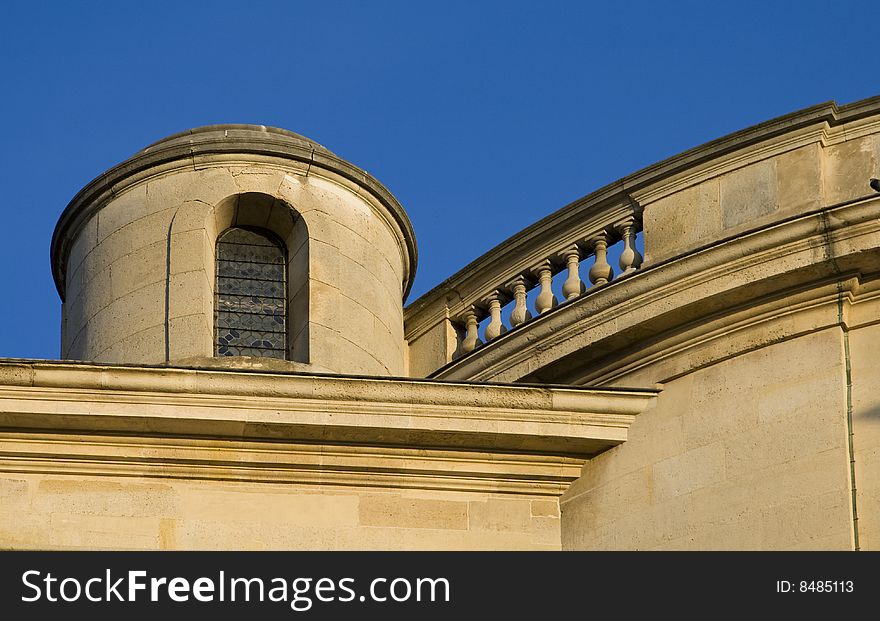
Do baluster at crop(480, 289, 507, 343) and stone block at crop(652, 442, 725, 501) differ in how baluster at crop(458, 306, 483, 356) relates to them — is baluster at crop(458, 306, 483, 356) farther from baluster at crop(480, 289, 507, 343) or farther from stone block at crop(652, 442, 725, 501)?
stone block at crop(652, 442, 725, 501)

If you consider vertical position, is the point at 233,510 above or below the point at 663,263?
below

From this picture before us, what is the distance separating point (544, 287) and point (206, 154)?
9.30 feet

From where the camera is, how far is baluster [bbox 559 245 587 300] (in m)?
19.8

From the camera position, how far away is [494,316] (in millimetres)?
20453

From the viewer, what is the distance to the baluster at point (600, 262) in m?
19.7

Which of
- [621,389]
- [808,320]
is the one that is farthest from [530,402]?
[808,320]

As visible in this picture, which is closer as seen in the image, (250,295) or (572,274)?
(572,274)

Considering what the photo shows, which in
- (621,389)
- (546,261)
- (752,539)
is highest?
(546,261)

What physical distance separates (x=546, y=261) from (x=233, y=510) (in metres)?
3.71

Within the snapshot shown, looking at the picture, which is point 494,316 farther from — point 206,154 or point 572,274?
point 206,154

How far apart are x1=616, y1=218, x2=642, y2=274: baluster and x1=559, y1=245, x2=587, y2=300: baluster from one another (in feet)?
1.30

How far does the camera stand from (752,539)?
693 inches

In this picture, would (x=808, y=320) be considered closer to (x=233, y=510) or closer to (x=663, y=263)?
(x=663, y=263)

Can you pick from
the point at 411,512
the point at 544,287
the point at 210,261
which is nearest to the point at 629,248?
the point at 544,287
